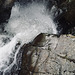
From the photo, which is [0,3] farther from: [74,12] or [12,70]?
[74,12]

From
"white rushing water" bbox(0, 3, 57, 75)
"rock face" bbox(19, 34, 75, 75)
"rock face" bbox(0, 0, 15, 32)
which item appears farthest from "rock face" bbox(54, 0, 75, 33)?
"rock face" bbox(0, 0, 15, 32)

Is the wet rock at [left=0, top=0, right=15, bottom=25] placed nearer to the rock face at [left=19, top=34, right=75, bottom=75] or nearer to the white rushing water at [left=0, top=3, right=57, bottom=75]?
the white rushing water at [left=0, top=3, right=57, bottom=75]

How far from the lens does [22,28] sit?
889 centimetres

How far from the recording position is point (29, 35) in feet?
27.6

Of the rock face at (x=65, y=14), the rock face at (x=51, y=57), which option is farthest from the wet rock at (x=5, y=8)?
the rock face at (x=65, y=14)

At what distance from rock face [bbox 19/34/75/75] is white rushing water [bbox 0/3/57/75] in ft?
3.80

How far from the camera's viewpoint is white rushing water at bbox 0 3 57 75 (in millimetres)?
7363

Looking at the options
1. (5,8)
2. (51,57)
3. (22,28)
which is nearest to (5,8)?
(5,8)

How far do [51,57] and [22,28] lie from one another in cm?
340

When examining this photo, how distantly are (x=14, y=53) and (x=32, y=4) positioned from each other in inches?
165

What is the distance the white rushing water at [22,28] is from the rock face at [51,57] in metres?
1.16

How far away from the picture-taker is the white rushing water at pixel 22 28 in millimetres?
7363

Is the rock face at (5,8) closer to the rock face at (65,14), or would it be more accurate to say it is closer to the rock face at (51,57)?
the rock face at (51,57)

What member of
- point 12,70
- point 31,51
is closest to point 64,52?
point 31,51
